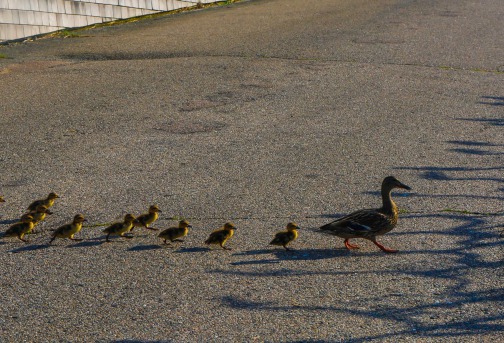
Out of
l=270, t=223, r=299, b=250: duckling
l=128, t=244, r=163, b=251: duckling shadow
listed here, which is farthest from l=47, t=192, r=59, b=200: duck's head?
l=270, t=223, r=299, b=250: duckling

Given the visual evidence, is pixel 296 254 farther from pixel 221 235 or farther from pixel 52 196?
pixel 52 196

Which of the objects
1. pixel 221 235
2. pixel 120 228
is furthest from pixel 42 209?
pixel 221 235

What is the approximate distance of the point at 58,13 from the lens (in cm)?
1803

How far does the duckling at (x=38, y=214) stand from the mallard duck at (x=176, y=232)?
1193 millimetres

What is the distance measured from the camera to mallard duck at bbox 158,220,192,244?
6.73 metres

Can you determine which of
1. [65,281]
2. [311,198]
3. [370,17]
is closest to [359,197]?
[311,198]

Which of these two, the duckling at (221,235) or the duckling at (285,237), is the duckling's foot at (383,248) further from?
the duckling at (221,235)

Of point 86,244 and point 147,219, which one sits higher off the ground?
point 147,219

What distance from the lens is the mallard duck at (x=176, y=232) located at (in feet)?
22.1

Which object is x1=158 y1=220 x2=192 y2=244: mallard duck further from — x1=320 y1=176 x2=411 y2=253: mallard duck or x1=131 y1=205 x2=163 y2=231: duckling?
x1=320 y1=176 x2=411 y2=253: mallard duck

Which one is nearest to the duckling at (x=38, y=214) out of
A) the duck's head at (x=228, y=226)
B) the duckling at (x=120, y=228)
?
the duckling at (x=120, y=228)

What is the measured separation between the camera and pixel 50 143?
995 centimetres

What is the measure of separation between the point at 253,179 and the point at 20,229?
266 cm

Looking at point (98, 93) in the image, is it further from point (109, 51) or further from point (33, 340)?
point (33, 340)
